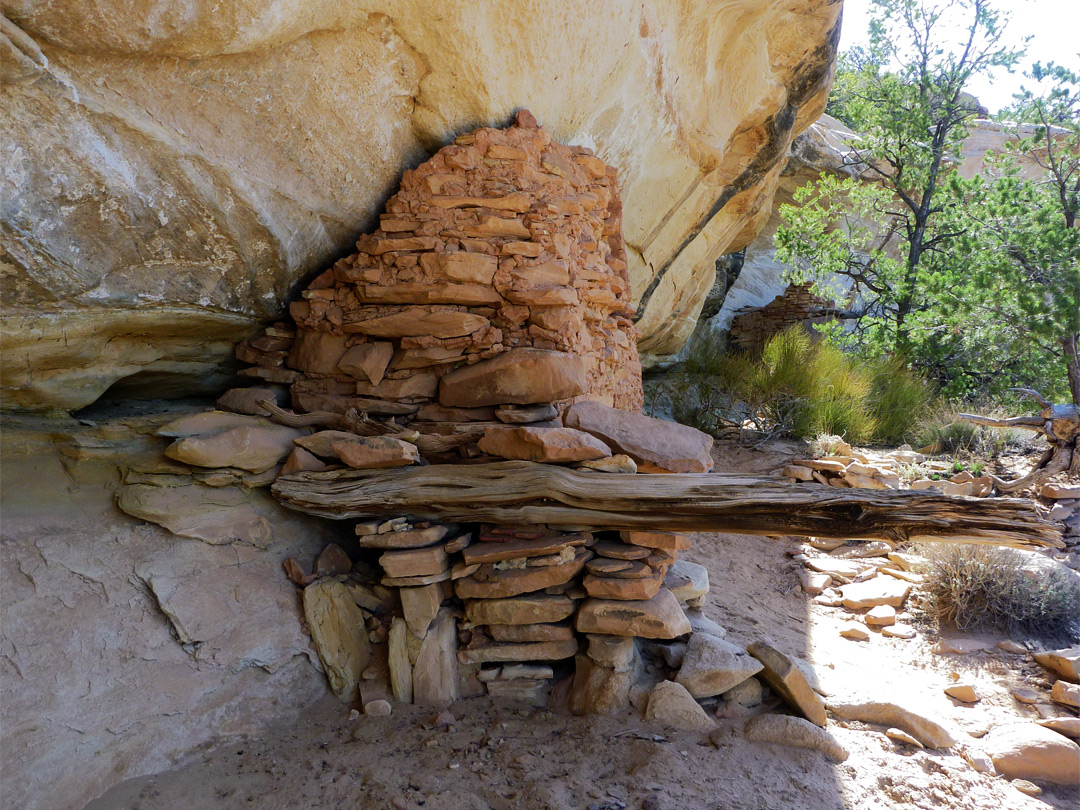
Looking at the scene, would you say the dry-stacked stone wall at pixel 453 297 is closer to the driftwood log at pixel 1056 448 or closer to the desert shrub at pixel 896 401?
the driftwood log at pixel 1056 448

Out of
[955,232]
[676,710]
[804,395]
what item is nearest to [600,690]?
[676,710]

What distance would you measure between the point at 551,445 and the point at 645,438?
42 centimetres

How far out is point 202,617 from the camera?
2.51 meters

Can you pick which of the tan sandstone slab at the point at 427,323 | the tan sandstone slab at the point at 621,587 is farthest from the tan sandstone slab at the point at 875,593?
the tan sandstone slab at the point at 427,323

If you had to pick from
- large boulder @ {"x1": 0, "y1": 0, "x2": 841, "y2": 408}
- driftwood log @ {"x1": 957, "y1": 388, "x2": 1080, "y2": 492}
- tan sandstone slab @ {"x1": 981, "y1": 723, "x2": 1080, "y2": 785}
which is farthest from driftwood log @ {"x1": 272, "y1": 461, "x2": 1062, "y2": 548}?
driftwood log @ {"x1": 957, "y1": 388, "x2": 1080, "y2": 492}

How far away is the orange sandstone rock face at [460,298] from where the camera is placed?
283 cm

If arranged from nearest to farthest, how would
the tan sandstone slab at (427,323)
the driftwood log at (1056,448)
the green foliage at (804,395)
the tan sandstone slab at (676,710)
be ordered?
the tan sandstone slab at (676,710) → the tan sandstone slab at (427,323) → the driftwood log at (1056,448) → the green foliage at (804,395)

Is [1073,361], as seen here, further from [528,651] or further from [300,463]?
[300,463]

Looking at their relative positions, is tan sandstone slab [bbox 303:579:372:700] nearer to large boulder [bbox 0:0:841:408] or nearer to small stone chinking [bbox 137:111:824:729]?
small stone chinking [bbox 137:111:824:729]

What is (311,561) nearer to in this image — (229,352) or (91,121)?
(229,352)

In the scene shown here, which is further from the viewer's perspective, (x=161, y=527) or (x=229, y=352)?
(x=229, y=352)

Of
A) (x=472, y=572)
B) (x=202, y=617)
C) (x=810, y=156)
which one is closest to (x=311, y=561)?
(x=202, y=617)

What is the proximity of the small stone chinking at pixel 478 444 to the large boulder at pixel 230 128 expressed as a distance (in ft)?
0.68

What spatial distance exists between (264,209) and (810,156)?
9713 mm
